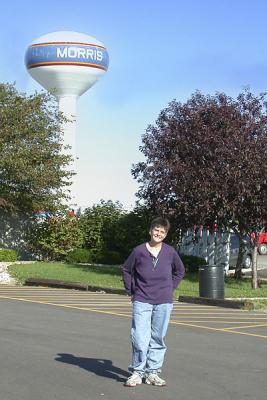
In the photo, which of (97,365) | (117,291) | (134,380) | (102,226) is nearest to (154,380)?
(134,380)

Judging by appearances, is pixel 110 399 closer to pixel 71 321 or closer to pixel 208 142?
pixel 71 321

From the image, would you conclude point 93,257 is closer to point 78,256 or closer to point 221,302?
point 78,256

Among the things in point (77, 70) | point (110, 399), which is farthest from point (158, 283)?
point (77, 70)

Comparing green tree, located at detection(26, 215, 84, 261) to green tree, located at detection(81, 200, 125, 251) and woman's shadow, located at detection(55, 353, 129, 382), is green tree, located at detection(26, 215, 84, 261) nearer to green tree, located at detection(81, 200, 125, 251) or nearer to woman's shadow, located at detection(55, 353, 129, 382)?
green tree, located at detection(81, 200, 125, 251)

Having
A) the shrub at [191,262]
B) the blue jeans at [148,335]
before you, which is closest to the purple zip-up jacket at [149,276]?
the blue jeans at [148,335]

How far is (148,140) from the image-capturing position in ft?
68.8

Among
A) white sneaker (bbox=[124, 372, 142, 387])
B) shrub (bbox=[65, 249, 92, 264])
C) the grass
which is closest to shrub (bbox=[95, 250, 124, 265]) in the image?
shrub (bbox=[65, 249, 92, 264])

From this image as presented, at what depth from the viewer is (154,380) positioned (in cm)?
696

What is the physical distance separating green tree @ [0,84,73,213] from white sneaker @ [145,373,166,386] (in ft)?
64.0

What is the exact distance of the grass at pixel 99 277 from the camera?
1859 cm

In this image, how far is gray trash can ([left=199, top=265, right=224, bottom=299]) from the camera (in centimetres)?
1648

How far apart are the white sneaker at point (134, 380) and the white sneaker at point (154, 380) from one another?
0.10 m

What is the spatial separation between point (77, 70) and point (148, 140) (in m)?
24.4

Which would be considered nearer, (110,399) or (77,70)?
(110,399)
